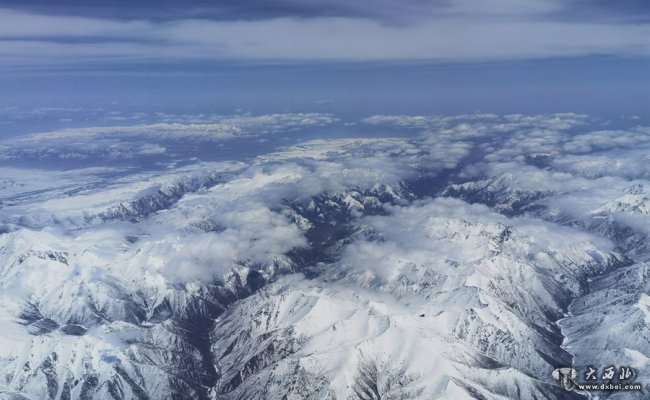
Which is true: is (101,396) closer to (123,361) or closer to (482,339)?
(123,361)

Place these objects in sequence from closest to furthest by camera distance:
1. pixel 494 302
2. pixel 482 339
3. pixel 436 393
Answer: pixel 436 393, pixel 482 339, pixel 494 302

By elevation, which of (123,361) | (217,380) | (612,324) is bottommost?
(217,380)

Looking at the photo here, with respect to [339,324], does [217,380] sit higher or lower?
lower

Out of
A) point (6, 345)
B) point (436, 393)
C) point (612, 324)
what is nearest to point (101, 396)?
point (6, 345)

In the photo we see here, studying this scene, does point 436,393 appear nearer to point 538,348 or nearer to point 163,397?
point 538,348

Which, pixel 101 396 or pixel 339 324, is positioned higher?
pixel 339 324

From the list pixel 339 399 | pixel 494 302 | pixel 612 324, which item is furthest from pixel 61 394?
pixel 612 324

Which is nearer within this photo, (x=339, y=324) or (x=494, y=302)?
(x=339, y=324)

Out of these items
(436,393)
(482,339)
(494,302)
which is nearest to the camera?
(436,393)

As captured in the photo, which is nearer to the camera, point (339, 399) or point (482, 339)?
point (339, 399)
